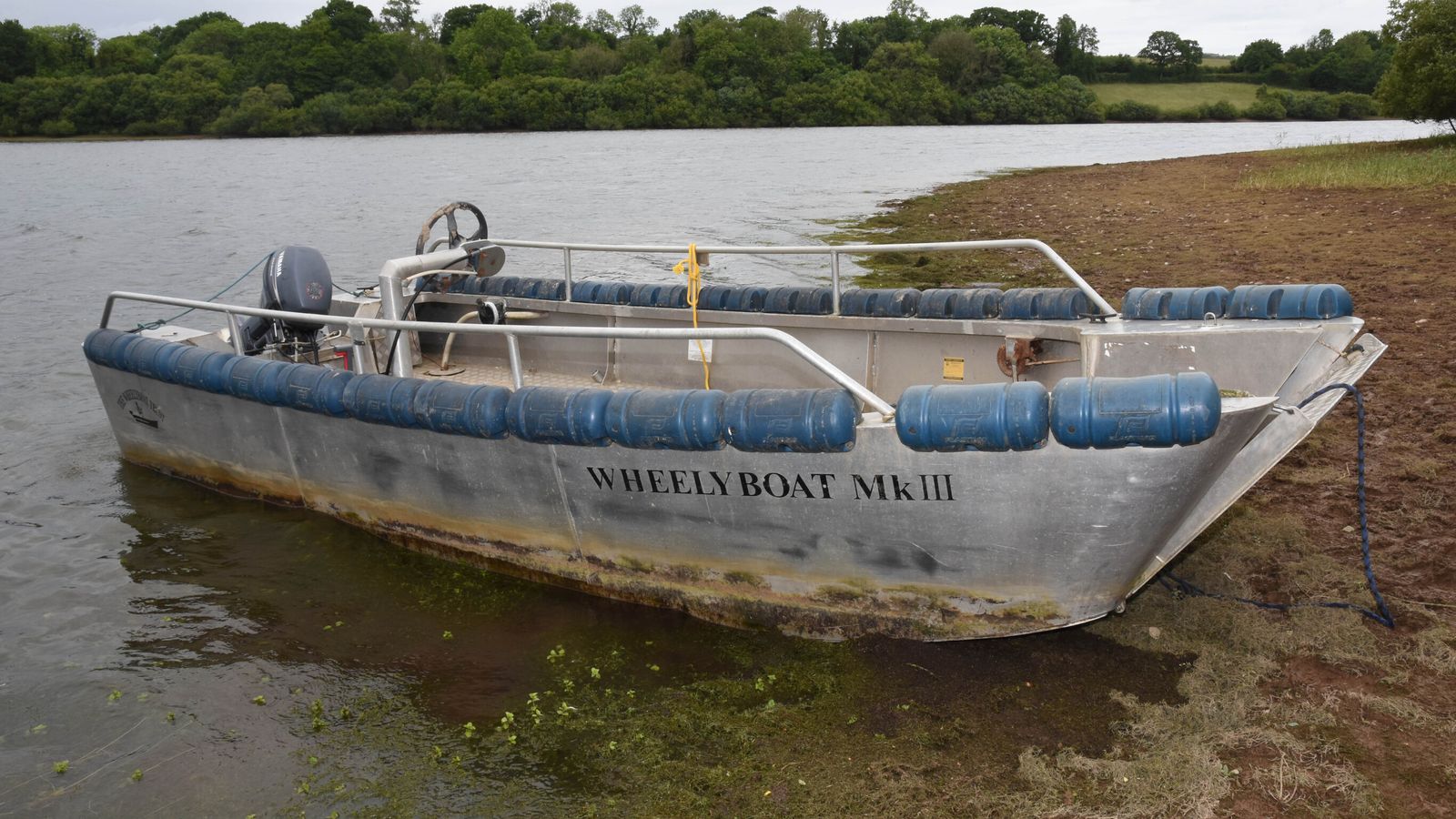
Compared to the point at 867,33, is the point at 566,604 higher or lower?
lower

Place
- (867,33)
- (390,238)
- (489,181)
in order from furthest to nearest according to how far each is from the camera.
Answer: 1. (867,33)
2. (489,181)
3. (390,238)

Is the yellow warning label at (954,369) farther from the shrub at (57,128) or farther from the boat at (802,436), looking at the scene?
the shrub at (57,128)

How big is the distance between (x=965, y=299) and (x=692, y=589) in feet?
9.97

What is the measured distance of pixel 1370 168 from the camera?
2231cm

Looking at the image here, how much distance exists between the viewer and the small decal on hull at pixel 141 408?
8084mm

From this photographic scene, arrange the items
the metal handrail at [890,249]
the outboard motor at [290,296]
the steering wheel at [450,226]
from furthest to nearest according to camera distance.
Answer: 1. the steering wheel at [450,226]
2. the outboard motor at [290,296]
3. the metal handrail at [890,249]

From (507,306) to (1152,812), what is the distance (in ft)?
22.8

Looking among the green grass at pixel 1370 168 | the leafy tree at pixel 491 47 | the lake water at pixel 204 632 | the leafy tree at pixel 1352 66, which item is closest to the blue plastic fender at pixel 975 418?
the lake water at pixel 204 632

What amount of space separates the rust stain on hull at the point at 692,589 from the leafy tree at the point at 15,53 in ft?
261

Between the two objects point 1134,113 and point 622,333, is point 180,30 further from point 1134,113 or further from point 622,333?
point 622,333

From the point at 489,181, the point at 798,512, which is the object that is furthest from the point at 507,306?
the point at 489,181

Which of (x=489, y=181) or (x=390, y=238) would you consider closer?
(x=390, y=238)

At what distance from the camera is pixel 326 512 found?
721 cm

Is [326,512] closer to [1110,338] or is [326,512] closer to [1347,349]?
[1110,338]
